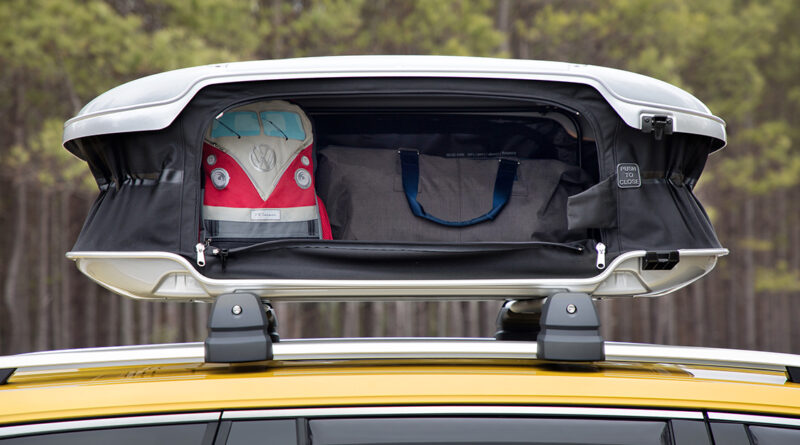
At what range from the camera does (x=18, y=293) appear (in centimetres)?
1531

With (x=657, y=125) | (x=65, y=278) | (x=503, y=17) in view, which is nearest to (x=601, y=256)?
(x=657, y=125)

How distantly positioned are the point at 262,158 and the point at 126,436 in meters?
1.23

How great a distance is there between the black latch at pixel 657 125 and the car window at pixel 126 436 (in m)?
1.45

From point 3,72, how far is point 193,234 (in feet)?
Answer: 44.0

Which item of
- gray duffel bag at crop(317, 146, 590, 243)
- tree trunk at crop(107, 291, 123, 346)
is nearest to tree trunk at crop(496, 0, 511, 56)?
tree trunk at crop(107, 291, 123, 346)

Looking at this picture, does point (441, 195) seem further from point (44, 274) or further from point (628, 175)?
point (44, 274)

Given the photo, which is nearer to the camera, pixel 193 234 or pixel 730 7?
pixel 193 234

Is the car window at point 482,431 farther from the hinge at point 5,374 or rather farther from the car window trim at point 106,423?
the hinge at point 5,374

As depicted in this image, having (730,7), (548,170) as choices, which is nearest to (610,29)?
(730,7)

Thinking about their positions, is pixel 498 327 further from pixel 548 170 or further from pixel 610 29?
pixel 610 29

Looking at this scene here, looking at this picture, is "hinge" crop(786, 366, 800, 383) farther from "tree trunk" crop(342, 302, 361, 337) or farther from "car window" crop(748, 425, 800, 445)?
"tree trunk" crop(342, 302, 361, 337)

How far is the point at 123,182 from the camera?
2375 millimetres

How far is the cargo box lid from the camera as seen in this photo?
220cm

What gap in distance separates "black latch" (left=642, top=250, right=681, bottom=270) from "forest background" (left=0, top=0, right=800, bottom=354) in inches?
367
